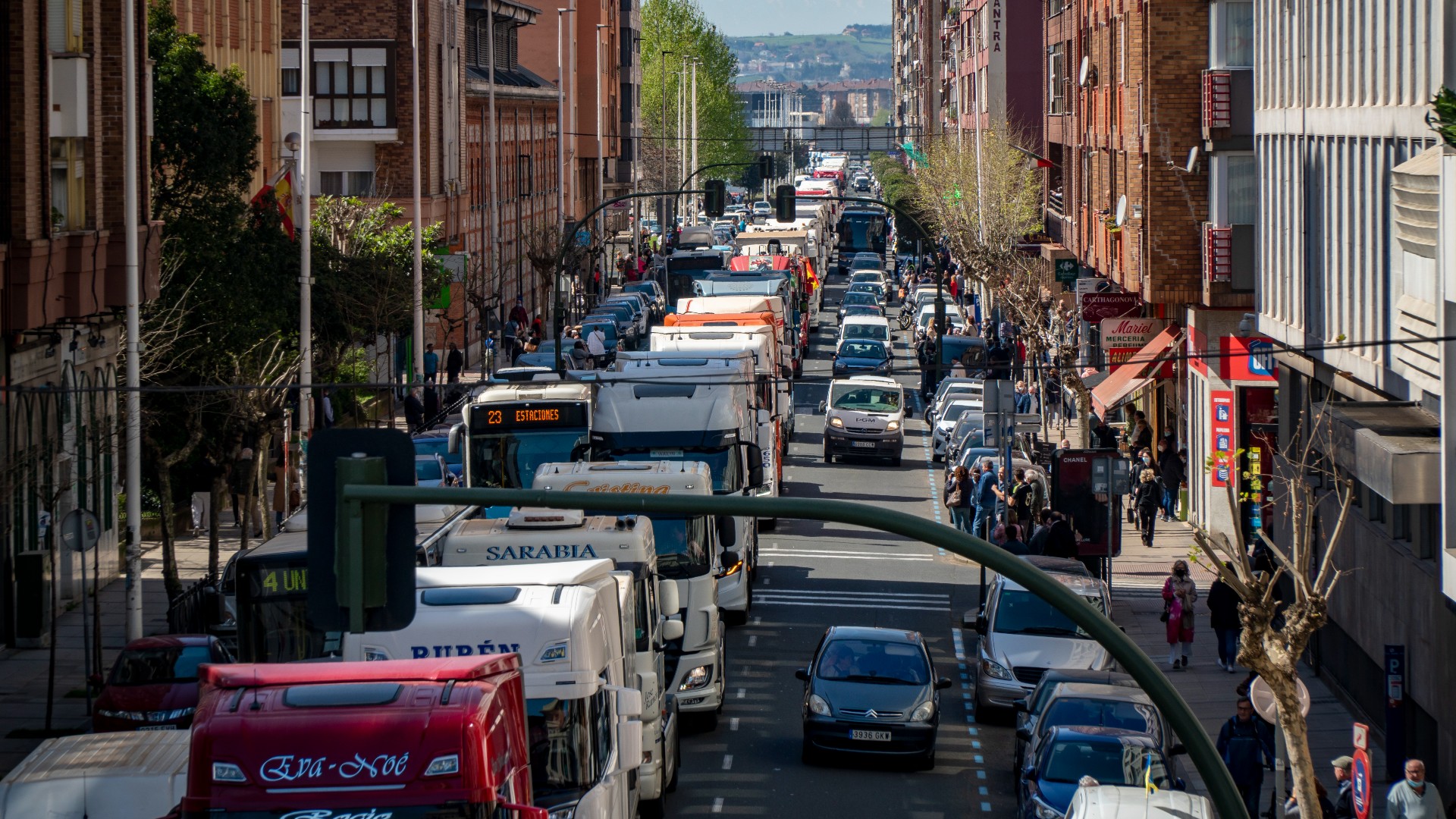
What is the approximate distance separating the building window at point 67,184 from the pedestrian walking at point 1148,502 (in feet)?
63.2

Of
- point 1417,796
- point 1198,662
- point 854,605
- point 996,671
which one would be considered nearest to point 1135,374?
point 854,605

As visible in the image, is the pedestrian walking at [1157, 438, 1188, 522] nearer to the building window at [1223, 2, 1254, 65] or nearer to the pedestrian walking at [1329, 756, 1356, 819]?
the building window at [1223, 2, 1254, 65]

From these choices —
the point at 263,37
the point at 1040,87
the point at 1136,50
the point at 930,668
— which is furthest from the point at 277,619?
the point at 1040,87

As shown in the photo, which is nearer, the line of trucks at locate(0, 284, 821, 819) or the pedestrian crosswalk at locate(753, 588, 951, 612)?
the line of trucks at locate(0, 284, 821, 819)

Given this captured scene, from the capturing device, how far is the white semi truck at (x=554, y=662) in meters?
13.1

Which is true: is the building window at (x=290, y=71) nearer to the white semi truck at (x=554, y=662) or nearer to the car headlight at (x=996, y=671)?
the car headlight at (x=996, y=671)

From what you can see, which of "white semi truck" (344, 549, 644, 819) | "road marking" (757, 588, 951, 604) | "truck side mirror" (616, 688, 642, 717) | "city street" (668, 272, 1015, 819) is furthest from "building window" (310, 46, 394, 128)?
"truck side mirror" (616, 688, 642, 717)

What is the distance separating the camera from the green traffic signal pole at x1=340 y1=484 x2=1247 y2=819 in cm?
737

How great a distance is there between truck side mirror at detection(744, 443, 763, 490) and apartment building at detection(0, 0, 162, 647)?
8827 millimetres

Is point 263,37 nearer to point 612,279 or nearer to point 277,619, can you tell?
point 277,619

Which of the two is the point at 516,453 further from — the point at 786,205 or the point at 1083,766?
the point at 786,205

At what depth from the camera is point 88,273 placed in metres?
28.3

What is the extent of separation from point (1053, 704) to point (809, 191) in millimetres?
106855

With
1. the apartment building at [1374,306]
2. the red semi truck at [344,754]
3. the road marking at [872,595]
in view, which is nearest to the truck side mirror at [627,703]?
the red semi truck at [344,754]
